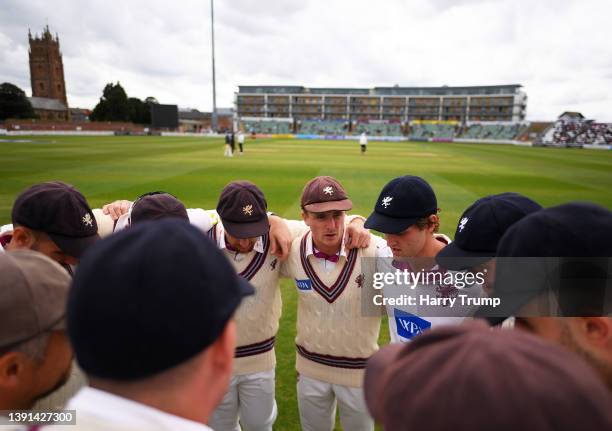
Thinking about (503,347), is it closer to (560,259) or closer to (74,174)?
(560,259)

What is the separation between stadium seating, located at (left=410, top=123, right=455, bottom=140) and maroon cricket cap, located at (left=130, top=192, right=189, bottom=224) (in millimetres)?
84591

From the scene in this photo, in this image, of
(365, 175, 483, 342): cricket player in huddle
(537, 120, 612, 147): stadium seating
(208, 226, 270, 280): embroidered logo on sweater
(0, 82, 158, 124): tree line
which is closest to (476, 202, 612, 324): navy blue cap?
(365, 175, 483, 342): cricket player in huddle

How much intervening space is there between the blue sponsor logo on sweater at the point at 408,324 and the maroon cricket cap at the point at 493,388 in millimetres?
1696

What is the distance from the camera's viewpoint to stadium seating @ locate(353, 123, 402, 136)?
86.1m

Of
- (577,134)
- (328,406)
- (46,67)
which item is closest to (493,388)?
(328,406)

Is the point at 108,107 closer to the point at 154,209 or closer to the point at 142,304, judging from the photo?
the point at 154,209

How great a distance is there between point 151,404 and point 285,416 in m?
2.71

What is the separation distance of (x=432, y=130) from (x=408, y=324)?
8887cm

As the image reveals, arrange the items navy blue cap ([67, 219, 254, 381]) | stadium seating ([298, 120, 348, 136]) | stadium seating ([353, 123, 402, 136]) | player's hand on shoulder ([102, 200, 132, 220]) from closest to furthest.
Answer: navy blue cap ([67, 219, 254, 381]) → player's hand on shoulder ([102, 200, 132, 220]) → stadium seating ([353, 123, 402, 136]) → stadium seating ([298, 120, 348, 136])

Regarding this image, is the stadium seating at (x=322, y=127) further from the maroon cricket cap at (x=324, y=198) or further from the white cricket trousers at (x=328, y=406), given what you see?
the white cricket trousers at (x=328, y=406)

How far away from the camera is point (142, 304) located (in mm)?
895

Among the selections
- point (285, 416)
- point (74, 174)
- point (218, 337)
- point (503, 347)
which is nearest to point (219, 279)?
point (218, 337)

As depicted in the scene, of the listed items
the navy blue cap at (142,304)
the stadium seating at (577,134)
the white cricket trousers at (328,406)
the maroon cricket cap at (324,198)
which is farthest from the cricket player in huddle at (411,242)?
the stadium seating at (577,134)

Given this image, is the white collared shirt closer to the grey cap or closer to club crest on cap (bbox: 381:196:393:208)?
the grey cap
